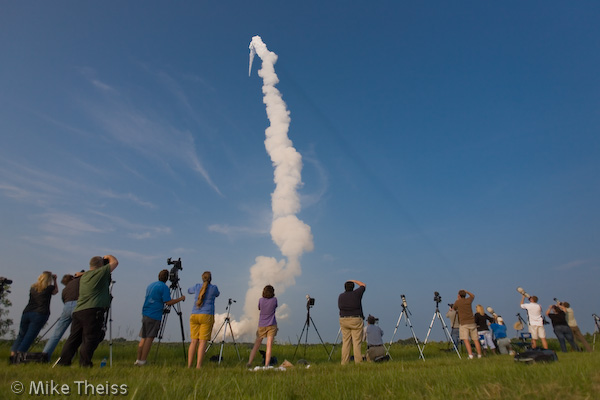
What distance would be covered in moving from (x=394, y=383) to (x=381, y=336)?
27.1 ft

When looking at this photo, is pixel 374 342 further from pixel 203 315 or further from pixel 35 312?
pixel 35 312

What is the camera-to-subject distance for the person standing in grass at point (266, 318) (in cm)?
1005

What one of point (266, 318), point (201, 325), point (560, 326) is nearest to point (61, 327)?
point (201, 325)

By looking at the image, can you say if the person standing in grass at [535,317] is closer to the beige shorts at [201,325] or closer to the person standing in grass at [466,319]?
the person standing in grass at [466,319]

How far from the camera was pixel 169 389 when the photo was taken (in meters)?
4.13

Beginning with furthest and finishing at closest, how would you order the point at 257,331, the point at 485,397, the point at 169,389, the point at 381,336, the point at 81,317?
the point at 381,336 < the point at 257,331 < the point at 81,317 < the point at 169,389 < the point at 485,397

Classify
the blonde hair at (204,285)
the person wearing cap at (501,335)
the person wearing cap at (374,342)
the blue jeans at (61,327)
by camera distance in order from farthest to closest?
the person wearing cap at (501,335) → the person wearing cap at (374,342) → the blonde hair at (204,285) → the blue jeans at (61,327)

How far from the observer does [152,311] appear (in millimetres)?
9039

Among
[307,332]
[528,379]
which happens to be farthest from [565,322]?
[528,379]

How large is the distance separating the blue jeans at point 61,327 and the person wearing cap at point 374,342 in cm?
938

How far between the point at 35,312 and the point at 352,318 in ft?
29.9

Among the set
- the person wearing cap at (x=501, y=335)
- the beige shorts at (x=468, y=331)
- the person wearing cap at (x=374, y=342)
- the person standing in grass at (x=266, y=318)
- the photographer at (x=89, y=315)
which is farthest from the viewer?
the person wearing cap at (x=501, y=335)

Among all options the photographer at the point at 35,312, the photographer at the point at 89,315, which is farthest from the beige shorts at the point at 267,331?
the photographer at the point at 35,312

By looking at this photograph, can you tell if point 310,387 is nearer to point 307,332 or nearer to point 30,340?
point 30,340
